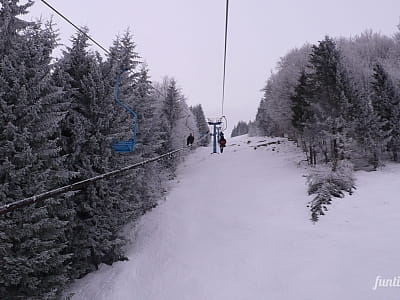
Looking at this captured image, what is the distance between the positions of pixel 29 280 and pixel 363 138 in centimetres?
1858

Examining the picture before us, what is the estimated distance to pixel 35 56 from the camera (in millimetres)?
8719

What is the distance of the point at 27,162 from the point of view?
25.8 feet

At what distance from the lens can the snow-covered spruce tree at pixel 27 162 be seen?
747 cm

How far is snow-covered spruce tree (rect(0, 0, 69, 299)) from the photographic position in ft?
24.5

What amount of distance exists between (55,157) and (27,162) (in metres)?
1.66

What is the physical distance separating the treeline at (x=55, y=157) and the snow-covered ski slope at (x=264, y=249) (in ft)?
5.49

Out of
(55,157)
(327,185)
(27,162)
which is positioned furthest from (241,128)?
(27,162)

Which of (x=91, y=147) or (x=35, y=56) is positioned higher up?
(x=35, y=56)

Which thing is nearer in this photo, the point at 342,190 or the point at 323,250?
the point at 323,250

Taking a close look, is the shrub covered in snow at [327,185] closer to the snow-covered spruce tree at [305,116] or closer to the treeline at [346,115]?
the treeline at [346,115]

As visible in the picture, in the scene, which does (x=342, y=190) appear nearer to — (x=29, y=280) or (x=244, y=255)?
(x=244, y=255)

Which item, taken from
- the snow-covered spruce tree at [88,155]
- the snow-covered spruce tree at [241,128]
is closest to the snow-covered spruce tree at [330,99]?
the snow-covered spruce tree at [88,155]

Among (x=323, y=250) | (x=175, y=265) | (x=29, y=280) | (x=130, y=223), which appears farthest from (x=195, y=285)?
(x=130, y=223)

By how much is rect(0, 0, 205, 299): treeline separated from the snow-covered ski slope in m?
1.67
